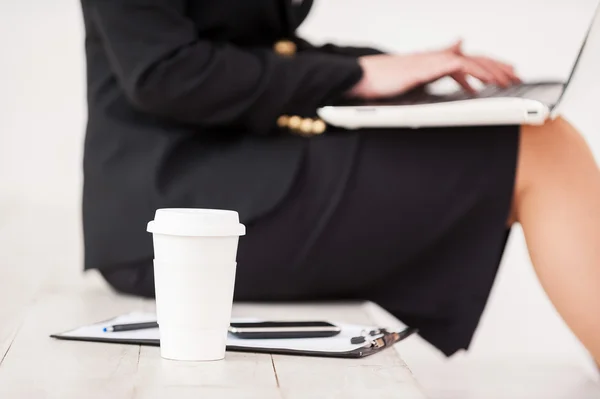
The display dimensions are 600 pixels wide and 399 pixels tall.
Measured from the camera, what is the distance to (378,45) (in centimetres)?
174

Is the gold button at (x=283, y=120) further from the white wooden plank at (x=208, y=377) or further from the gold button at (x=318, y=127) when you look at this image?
the white wooden plank at (x=208, y=377)

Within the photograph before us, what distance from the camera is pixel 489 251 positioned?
775 millimetres

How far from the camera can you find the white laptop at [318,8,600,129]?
0.64m

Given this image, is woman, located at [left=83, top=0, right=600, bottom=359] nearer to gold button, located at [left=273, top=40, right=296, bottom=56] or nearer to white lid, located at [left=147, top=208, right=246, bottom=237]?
gold button, located at [left=273, top=40, right=296, bottom=56]

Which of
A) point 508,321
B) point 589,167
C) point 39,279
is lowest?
point 508,321

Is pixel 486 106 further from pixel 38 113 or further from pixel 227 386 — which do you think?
pixel 38 113

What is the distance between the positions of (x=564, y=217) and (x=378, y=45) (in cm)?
110

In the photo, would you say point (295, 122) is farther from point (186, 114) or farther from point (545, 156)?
point (545, 156)

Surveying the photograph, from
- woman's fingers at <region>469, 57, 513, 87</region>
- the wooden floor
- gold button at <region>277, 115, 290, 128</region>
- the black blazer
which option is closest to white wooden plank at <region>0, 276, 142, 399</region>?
the wooden floor

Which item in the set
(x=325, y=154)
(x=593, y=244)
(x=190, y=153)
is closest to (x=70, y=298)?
→ (x=190, y=153)

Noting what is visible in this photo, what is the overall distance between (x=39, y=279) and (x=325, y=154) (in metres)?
0.62

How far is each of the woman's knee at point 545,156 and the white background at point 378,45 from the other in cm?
69

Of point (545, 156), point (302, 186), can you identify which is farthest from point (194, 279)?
point (545, 156)

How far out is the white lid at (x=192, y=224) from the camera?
502 mm
